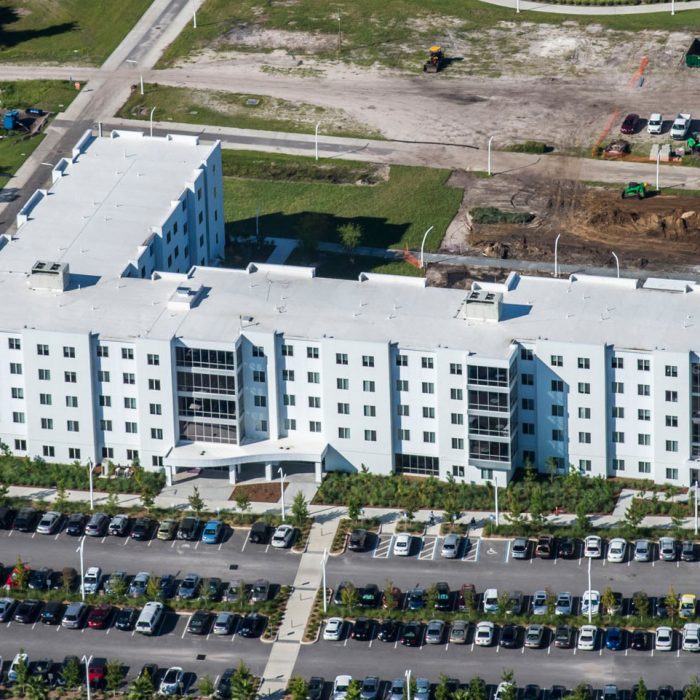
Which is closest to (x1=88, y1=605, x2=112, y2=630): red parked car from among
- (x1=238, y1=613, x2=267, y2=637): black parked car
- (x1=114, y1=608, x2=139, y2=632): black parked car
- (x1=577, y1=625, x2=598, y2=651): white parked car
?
(x1=114, y1=608, x2=139, y2=632): black parked car

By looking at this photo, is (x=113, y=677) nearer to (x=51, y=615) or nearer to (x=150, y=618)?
(x=150, y=618)

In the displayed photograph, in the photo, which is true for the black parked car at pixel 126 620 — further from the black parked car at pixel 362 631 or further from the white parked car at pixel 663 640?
the white parked car at pixel 663 640

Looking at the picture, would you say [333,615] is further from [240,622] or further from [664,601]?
[664,601]

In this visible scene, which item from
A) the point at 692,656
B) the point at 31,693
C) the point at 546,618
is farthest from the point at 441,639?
the point at 31,693

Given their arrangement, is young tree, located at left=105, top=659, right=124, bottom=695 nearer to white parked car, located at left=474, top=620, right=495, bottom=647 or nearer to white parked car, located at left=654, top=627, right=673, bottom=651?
white parked car, located at left=474, top=620, right=495, bottom=647

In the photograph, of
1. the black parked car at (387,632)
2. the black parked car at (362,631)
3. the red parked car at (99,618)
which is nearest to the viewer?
the black parked car at (387,632)

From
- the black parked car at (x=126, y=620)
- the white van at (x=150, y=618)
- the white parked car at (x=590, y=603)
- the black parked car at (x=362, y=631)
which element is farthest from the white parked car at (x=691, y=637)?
the black parked car at (x=126, y=620)
